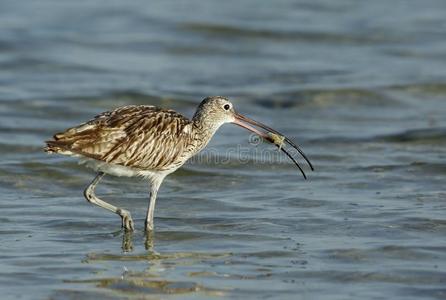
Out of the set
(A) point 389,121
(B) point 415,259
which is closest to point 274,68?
(A) point 389,121

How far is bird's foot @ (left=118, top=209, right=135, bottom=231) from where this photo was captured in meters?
11.7

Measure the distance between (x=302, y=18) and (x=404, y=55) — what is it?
4501 millimetres

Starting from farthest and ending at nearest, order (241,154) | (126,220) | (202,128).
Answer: (241,154)
(202,128)
(126,220)

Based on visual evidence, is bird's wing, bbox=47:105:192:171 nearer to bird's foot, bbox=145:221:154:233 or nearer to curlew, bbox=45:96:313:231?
curlew, bbox=45:96:313:231

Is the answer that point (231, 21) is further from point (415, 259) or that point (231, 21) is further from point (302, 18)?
point (415, 259)

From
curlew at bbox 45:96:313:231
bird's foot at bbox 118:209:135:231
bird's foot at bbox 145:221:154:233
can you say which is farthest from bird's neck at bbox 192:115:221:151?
bird's foot at bbox 118:209:135:231

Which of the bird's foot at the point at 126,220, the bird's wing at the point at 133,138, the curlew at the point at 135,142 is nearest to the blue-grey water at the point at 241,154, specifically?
the bird's foot at the point at 126,220

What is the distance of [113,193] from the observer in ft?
45.6

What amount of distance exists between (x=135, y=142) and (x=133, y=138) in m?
0.05

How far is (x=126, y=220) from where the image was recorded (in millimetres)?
11750

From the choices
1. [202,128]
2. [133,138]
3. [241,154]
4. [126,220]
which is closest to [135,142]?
[133,138]

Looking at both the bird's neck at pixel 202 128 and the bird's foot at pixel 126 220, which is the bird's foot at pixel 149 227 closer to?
the bird's foot at pixel 126 220

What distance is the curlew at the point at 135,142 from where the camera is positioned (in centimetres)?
1142

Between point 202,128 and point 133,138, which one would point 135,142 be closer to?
point 133,138
